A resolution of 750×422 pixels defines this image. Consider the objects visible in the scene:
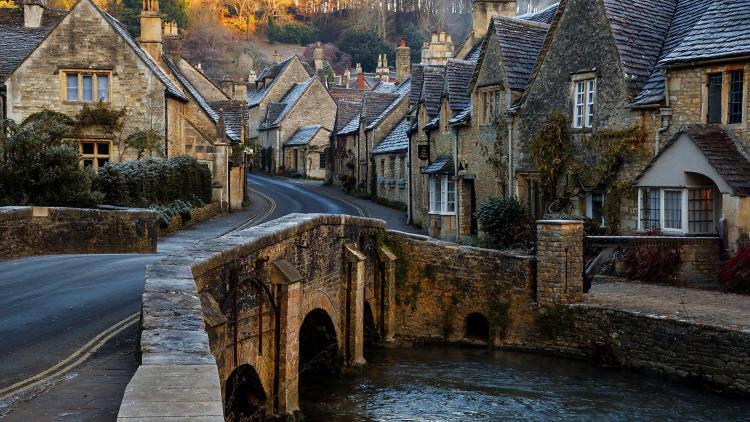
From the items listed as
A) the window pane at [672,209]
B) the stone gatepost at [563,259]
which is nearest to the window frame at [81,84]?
the stone gatepost at [563,259]

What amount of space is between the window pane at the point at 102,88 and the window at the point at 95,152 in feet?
6.28

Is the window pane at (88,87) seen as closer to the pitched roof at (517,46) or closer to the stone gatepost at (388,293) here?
the pitched roof at (517,46)

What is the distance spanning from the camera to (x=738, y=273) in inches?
834

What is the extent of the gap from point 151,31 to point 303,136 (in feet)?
90.6

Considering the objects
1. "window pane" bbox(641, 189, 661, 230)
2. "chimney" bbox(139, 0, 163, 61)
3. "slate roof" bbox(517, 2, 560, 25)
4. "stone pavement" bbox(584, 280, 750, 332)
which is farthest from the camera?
"chimney" bbox(139, 0, 163, 61)

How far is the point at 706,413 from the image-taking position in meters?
16.8

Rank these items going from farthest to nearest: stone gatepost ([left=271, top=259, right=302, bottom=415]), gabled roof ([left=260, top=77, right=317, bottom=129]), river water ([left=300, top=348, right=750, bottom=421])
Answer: gabled roof ([left=260, top=77, right=317, bottom=129]), river water ([left=300, top=348, right=750, bottom=421]), stone gatepost ([left=271, top=259, right=302, bottom=415])

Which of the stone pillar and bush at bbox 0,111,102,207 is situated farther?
bush at bbox 0,111,102,207

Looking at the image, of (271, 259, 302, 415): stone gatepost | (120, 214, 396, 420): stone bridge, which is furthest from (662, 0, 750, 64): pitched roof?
(271, 259, 302, 415): stone gatepost

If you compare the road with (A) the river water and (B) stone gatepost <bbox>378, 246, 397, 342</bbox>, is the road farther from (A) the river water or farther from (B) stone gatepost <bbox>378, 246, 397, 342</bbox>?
(B) stone gatepost <bbox>378, 246, 397, 342</bbox>

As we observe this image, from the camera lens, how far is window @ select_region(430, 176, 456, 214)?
114 feet

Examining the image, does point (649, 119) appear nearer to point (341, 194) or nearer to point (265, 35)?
point (341, 194)

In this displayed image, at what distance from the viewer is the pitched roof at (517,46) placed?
3062 centimetres

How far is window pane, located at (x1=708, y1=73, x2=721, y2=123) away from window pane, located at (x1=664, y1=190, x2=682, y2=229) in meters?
2.15
